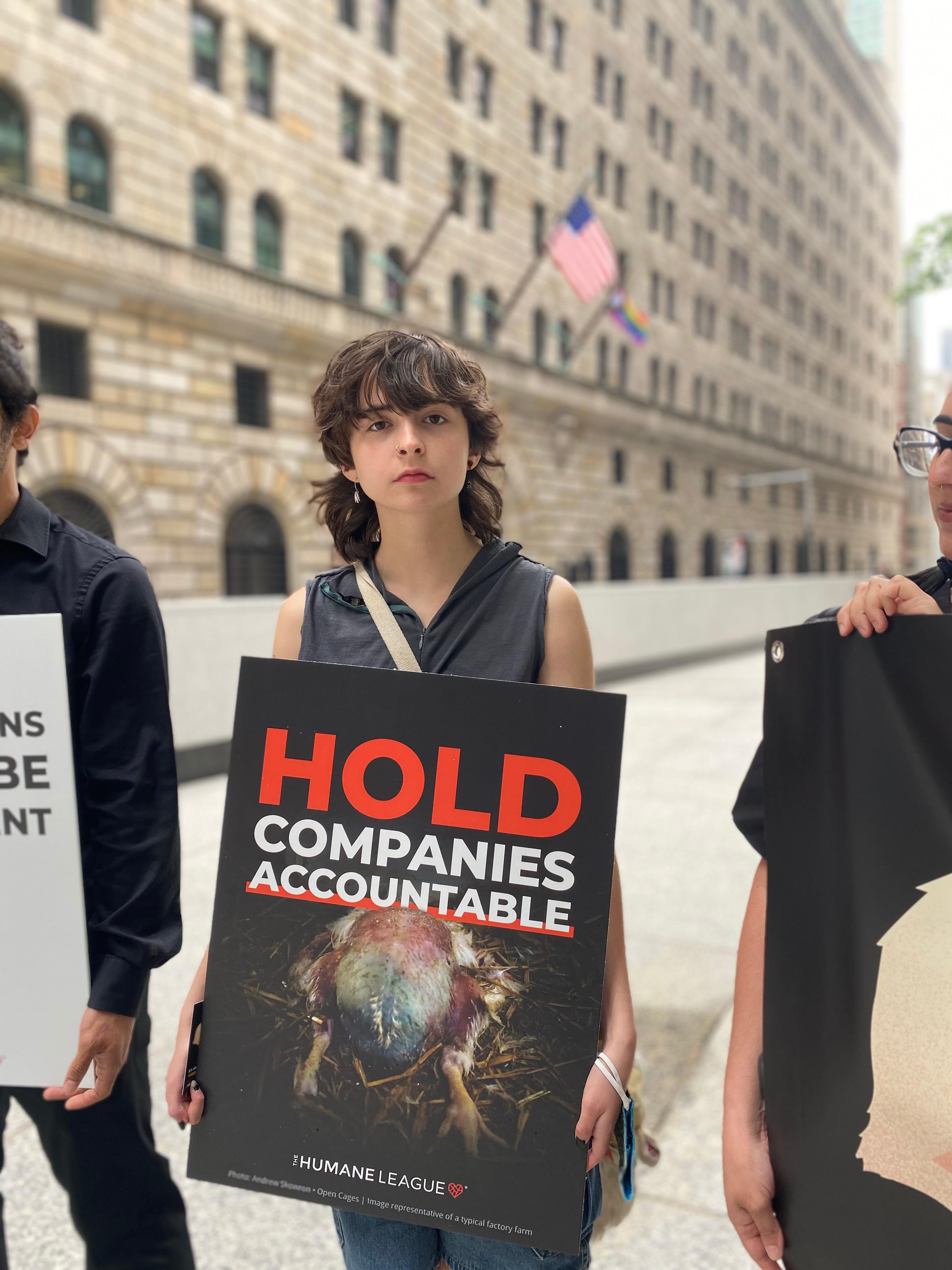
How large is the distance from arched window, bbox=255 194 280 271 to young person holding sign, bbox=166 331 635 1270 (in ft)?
69.3

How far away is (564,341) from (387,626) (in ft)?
102

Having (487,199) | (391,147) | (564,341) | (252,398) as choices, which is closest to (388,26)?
(391,147)

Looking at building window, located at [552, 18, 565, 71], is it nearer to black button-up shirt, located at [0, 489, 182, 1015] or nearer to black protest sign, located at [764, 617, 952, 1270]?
black button-up shirt, located at [0, 489, 182, 1015]

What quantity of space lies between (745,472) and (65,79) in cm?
3276

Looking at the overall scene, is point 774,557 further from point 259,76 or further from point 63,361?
point 63,361

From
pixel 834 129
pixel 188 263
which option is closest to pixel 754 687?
pixel 188 263

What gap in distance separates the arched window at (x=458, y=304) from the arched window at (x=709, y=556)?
1653cm

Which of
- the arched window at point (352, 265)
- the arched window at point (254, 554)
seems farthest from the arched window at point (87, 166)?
the arched window at point (352, 265)

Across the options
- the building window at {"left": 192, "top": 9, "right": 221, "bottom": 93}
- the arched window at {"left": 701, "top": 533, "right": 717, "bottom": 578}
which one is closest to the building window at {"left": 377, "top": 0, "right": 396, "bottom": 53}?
the building window at {"left": 192, "top": 9, "right": 221, "bottom": 93}

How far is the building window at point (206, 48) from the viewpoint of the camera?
19.6m

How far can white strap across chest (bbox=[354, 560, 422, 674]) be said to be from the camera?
1.57 metres

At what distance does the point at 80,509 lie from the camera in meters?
17.9

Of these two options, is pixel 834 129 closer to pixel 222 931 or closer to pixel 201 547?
pixel 201 547

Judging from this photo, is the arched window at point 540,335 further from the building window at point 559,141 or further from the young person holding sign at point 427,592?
the young person holding sign at point 427,592
